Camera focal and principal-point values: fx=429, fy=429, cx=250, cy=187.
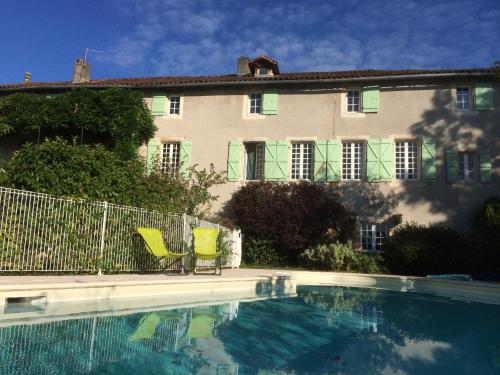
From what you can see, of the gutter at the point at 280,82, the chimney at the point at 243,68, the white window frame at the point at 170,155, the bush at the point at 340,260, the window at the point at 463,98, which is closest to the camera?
the bush at the point at 340,260

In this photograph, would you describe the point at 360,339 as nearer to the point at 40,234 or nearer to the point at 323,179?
the point at 40,234

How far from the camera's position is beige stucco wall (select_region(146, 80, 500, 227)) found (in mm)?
15208

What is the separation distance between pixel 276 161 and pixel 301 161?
102 cm

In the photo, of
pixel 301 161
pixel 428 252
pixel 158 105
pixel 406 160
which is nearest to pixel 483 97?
pixel 406 160

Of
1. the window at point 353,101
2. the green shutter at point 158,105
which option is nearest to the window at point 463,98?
the window at point 353,101

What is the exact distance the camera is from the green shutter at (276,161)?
16.5 meters

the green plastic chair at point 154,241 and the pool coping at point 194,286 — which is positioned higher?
the green plastic chair at point 154,241

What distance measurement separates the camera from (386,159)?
15781 millimetres

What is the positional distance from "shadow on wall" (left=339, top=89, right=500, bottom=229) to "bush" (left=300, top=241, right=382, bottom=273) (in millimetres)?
2166

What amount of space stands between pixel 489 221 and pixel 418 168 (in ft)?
11.8

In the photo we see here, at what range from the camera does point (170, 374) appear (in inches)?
139

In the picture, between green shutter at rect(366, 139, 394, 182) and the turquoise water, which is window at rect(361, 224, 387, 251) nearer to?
green shutter at rect(366, 139, 394, 182)

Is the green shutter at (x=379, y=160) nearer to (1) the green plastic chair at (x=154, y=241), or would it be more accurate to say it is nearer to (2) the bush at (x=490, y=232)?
(2) the bush at (x=490, y=232)

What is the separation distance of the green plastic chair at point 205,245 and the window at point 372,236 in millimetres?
7186
